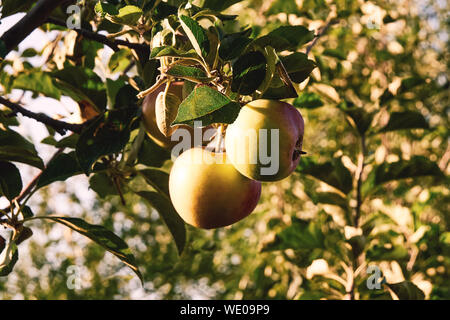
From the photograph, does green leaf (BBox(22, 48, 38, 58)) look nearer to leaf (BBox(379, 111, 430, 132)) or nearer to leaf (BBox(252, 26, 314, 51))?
leaf (BBox(252, 26, 314, 51))

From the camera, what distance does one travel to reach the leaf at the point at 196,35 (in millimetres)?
672

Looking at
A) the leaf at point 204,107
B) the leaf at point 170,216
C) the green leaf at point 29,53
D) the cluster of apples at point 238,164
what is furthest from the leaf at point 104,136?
the green leaf at point 29,53

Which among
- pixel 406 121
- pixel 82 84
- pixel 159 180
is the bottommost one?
pixel 406 121

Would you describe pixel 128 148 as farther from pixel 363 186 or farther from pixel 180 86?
pixel 363 186

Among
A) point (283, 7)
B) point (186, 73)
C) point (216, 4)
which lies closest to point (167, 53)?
point (186, 73)

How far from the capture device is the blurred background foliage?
4.56 ft

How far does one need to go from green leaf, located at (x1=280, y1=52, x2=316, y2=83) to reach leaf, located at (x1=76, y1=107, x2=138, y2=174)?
1.15ft

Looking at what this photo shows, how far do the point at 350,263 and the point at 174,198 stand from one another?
76 cm

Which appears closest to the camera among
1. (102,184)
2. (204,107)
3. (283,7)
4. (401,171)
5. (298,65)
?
(204,107)

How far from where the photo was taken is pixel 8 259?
0.83m

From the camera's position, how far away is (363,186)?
1.42 meters

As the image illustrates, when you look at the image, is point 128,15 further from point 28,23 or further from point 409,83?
point 409,83

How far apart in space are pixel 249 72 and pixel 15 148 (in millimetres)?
561
